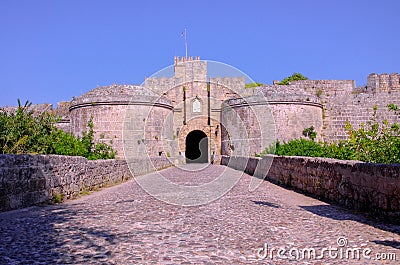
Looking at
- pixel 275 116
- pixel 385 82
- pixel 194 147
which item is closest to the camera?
pixel 275 116

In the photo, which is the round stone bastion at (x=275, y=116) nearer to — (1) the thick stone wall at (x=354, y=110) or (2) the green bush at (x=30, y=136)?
(1) the thick stone wall at (x=354, y=110)

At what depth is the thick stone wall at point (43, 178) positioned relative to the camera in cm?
657

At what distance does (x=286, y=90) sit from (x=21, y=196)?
1593 cm

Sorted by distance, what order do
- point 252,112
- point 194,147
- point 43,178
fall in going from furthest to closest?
point 194,147 → point 252,112 → point 43,178

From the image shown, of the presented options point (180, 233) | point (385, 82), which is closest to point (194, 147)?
point (385, 82)

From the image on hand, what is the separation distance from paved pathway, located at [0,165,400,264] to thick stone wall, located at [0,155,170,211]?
333 millimetres

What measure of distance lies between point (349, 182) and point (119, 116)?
1511cm

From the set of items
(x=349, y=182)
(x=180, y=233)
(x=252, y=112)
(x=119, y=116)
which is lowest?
(x=180, y=233)

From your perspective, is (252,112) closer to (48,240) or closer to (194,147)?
(194,147)

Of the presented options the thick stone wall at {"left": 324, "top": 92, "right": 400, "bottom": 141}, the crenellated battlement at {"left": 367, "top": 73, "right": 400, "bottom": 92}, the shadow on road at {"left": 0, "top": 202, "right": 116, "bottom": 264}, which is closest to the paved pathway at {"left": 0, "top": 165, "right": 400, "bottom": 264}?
the shadow on road at {"left": 0, "top": 202, "right": 116, "bottom": 264}

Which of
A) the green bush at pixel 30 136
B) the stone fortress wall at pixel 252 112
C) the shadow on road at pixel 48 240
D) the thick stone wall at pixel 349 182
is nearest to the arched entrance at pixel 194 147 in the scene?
the stone fortress wall at pixel 252 112

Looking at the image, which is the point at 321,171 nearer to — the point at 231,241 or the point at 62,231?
the point at 231,241

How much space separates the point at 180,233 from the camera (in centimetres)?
505

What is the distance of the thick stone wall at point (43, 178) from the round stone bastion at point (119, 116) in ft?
28.5
